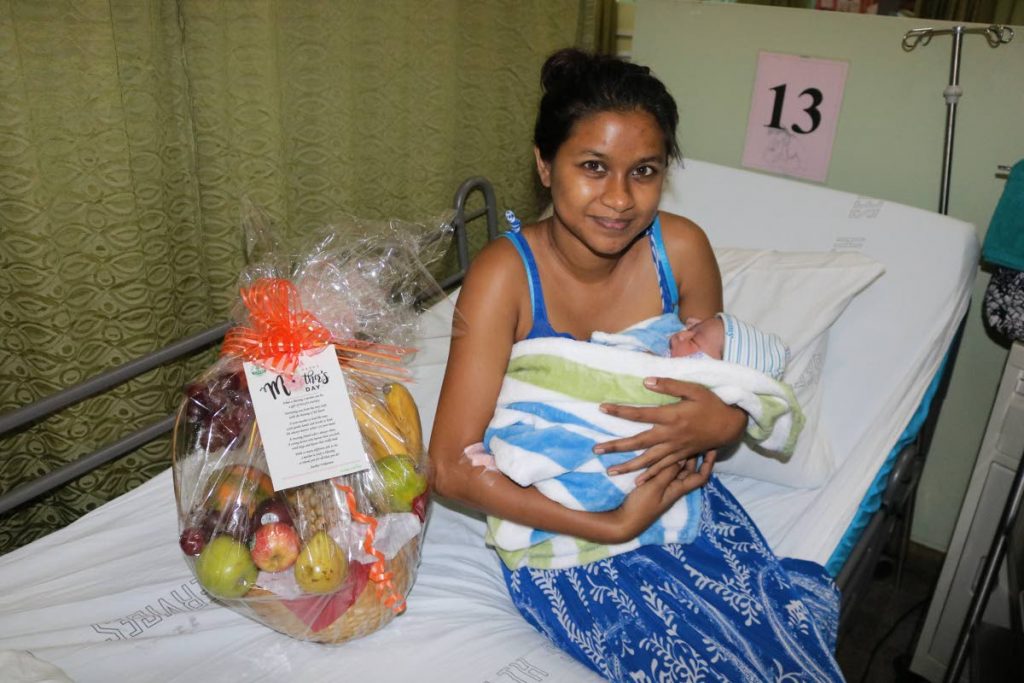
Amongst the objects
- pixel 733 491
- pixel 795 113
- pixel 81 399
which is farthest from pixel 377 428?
pixel 795 113

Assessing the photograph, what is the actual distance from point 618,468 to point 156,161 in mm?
1128

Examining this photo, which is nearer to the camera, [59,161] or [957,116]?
[59,161]

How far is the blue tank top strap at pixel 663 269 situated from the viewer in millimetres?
1444

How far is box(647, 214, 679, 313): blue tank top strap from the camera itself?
1.44 meters

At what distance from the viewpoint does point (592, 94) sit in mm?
1242

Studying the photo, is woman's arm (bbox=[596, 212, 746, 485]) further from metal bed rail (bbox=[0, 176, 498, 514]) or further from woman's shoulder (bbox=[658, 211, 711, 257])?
metal bed rail (bbox=[0, 176, 498, 514])

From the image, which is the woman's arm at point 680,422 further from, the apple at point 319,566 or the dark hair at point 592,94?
the apple at point 319,566

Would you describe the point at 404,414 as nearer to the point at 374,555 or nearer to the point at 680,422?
the point at 374,555

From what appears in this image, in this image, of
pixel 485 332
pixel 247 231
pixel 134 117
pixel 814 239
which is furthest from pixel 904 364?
pixel 134 117

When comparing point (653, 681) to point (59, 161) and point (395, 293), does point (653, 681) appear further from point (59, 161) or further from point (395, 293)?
point (59, 161)

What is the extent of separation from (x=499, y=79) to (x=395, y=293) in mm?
1370

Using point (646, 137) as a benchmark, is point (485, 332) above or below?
below

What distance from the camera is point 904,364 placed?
1645 mm

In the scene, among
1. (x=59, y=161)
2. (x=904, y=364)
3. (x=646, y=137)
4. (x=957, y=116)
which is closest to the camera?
(x=646, y=137)
